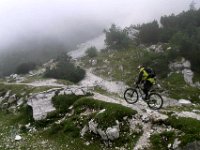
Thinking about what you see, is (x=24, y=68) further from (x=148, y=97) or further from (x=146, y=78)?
(x=146, y=78)

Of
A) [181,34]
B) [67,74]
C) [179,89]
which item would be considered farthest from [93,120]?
[181,34]

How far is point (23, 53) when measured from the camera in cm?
16538

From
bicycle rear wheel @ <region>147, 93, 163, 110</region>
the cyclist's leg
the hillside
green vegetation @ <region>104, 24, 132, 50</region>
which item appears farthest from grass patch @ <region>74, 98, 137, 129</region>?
green vegetation @ <region>104, 24, 132, 50</region>

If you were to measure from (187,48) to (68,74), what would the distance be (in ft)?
79.6

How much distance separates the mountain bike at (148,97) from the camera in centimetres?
2895

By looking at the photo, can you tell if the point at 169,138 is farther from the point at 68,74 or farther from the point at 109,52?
the point at 109,52

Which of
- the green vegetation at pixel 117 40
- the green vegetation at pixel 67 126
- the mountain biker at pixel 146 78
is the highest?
the green vegetation at pixel 117 40

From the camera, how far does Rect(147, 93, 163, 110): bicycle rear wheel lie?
29.0 metres

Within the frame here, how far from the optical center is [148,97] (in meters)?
29.1

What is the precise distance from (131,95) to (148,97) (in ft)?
6.01

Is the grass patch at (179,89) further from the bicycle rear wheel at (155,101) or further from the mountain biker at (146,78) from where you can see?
the mountain biker at (146,78)

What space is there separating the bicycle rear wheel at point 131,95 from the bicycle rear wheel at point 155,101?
137 cm

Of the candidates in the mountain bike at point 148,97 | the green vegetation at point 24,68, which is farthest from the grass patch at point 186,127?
the green vegetation at point 24,68

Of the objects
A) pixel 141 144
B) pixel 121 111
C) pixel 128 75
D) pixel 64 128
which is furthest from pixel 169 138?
pixel 128 75
